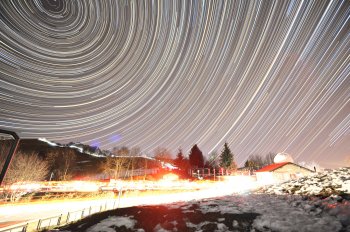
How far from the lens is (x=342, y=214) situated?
24.2ft

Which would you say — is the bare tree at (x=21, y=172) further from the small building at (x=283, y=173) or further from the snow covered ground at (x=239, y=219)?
the small building at (x=283, y=173)

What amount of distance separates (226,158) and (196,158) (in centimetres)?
1431

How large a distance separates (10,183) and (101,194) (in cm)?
1574

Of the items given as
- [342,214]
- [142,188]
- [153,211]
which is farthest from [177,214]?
[142,188]

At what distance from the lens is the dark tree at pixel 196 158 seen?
92.9m

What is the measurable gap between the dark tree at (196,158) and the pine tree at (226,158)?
9829 mm

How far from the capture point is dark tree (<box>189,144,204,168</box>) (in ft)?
305

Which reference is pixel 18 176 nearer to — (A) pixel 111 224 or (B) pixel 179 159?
(A) pixel 111 224

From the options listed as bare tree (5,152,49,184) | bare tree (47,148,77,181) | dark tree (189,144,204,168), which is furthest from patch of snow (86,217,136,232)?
dark tree (189,144,204,168)

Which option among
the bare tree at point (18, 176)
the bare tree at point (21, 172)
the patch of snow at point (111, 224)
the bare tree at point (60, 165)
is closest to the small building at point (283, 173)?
Result: the patch of snow at point (111, 224)

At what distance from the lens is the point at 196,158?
94625 mm

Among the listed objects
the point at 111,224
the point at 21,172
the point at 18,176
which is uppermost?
the point at 21,172

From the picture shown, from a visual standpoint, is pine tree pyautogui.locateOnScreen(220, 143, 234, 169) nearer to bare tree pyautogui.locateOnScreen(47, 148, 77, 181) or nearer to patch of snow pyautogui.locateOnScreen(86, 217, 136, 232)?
bare tree pyautogui.locateOnScreen(47, 148, 77, 181)

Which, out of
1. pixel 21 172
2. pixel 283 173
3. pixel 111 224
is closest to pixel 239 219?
pixel 111 224
